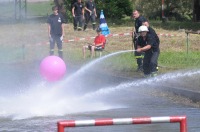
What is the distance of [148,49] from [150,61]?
470 millimetres

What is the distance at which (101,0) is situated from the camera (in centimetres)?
4169

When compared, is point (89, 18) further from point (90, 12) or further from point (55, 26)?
point (55, 26)

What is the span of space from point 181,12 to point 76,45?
16894mm

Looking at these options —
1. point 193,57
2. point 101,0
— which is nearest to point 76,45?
point 193,57

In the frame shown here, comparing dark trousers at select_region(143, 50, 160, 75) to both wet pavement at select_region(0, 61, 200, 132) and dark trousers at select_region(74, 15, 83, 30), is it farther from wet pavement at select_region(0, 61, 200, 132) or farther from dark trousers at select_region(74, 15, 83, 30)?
dark trousers at select_region(74, 15, 83, 30)

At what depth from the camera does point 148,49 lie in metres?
17.7

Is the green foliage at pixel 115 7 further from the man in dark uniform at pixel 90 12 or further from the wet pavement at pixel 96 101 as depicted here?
the wet pavement at pixel 96 101

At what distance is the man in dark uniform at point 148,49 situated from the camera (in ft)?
57.8

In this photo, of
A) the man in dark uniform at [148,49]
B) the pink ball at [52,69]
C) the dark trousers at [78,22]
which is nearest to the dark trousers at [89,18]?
the dark trousers at [78,22]

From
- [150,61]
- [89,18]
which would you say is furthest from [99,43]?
[89,18]

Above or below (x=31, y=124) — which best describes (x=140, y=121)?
above

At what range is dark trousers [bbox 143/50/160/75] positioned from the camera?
707 inches

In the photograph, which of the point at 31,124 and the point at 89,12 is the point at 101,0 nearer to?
the point at 89,12

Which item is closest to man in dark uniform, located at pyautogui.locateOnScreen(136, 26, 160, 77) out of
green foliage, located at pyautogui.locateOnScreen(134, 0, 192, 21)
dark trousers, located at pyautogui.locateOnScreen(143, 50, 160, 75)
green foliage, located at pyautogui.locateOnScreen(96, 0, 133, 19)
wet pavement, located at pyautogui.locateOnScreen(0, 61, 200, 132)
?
dark trousers, located at pyautogui.locateOnScreen(143, 50, 160, 75)
